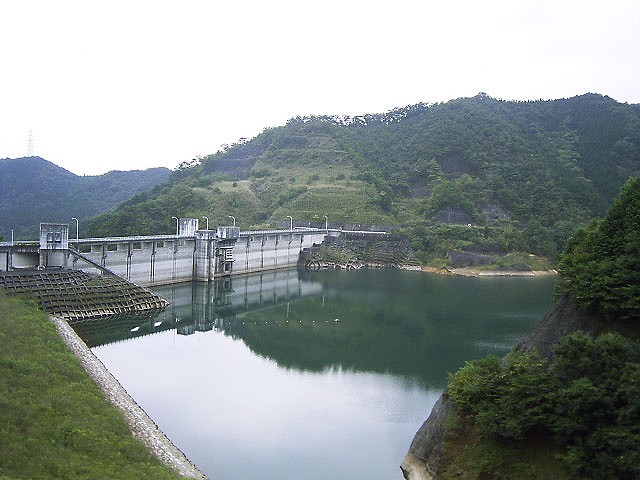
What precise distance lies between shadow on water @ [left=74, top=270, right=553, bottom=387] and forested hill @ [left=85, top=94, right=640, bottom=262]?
564 inches

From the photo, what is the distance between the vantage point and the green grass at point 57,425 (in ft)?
29.0

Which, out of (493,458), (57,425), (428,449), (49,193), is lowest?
(428,449)

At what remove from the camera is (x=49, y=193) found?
8419 centimetres

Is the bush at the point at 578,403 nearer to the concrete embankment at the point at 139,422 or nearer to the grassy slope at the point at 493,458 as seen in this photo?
the grassy slope at the point at 493,458

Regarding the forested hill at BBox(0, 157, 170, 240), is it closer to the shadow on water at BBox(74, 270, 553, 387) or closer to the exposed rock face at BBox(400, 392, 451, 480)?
the shadow on water at BBox(74, 270, 553, 387)

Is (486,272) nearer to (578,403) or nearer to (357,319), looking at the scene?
(357,319)

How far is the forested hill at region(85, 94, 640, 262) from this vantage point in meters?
61.1

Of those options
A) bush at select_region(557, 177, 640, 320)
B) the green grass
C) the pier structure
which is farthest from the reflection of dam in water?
bush at select_region(557, 177, 640, 320)

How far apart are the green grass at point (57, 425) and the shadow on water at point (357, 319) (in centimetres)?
972

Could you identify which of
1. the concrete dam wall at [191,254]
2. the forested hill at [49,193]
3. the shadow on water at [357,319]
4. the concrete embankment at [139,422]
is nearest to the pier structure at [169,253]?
the concrete dam wall at [191,254]

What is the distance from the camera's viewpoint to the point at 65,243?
30266 millimetres

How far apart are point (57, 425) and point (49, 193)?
269ft

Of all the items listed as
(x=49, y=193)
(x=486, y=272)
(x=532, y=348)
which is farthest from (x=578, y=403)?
(x=49, y=193)

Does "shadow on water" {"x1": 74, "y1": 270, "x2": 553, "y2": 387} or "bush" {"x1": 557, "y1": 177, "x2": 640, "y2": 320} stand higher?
"bush" {"x1": 557, "y1": 177, "x2": 640, "y2": 320}
